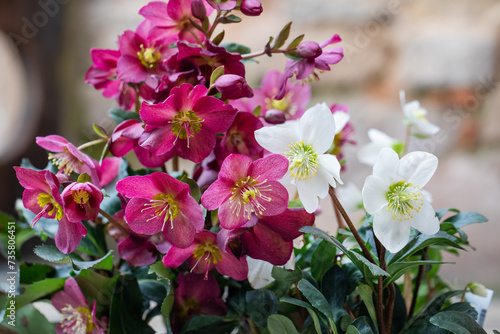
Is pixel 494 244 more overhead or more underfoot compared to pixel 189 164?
more underfoot

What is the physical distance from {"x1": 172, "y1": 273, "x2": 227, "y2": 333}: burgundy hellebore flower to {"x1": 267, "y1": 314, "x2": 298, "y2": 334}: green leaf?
0.06 metres

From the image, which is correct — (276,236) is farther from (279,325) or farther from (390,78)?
(390,78)

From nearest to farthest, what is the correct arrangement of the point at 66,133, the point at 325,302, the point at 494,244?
the point at 325,302 < the point at 494,244 < the point at 66,133

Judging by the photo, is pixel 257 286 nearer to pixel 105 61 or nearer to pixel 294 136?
pixel 294 136

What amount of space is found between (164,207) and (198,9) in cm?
15

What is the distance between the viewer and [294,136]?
0.37 metres

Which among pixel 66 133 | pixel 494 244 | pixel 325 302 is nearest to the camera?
pixel 325 302

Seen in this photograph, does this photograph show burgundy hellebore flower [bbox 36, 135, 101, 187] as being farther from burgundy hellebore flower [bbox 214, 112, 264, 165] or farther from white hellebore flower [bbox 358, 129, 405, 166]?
white hellebore flower [bbox 358, 129, 405, 166]

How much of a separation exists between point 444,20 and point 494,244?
21.9 inches

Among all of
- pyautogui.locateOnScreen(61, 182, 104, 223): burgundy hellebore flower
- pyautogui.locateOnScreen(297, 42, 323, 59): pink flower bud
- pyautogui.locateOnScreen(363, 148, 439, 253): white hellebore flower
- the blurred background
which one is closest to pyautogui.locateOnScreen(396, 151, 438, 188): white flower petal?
pyautogui.locateOnScreen(363, 148, 439, 253): white hellebore flower

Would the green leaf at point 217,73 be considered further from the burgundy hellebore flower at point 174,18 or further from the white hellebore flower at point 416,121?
the white hellebore flower at point 416,121

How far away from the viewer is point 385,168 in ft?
1.18

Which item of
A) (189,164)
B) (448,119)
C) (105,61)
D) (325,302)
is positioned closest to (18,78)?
(189,164)

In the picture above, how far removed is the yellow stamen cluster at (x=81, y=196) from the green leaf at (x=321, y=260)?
→ 6.9 inches
